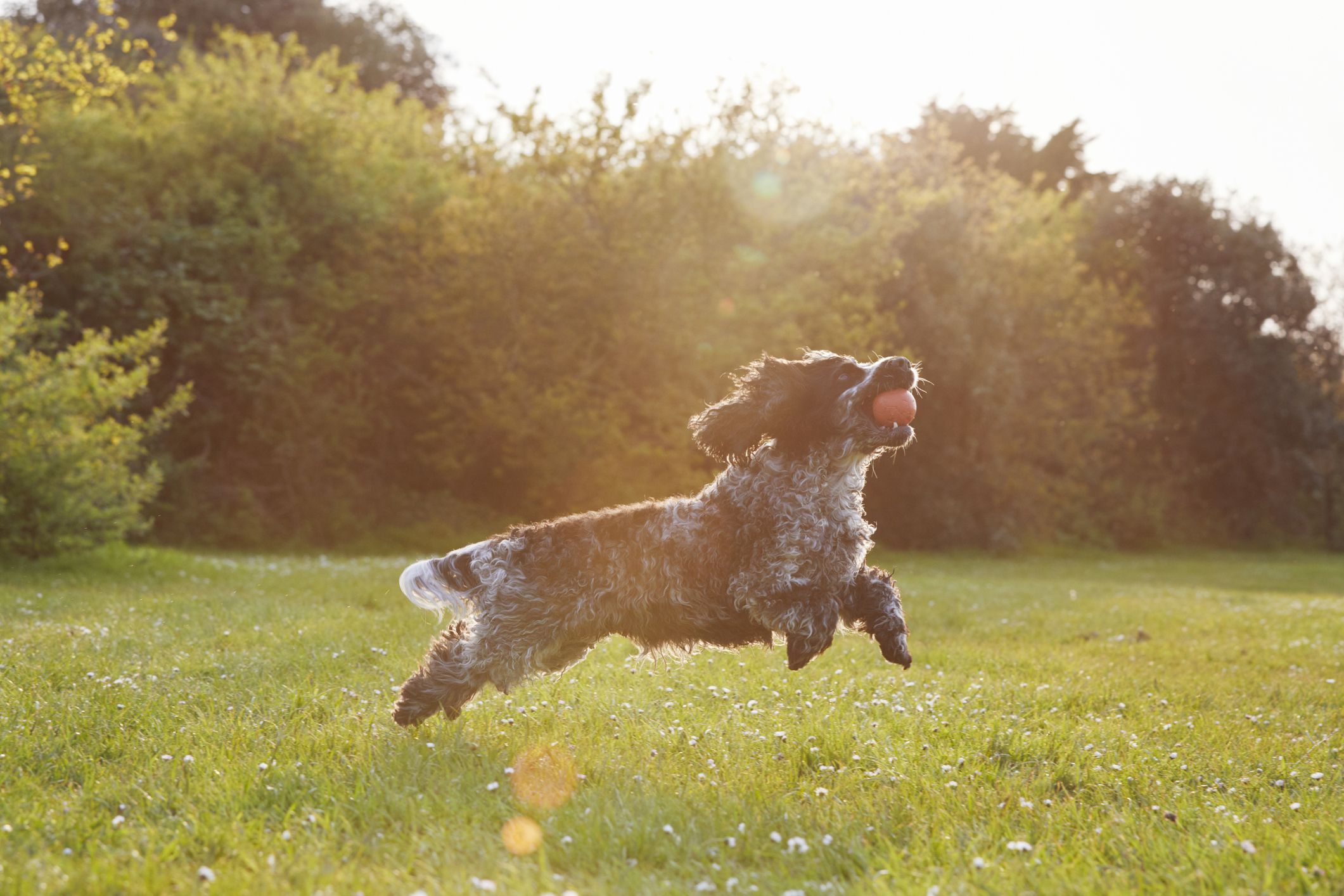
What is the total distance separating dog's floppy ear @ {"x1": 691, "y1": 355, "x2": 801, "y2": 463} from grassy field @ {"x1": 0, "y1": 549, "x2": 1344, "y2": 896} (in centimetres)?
163

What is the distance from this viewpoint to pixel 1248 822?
442cm

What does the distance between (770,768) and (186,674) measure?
169 inches

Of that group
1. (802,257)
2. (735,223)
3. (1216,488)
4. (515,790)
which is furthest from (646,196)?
(1216,488)

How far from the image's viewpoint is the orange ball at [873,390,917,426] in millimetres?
5953

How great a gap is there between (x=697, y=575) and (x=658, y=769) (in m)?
1.13

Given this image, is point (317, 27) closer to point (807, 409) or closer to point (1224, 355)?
point (1224, 355)

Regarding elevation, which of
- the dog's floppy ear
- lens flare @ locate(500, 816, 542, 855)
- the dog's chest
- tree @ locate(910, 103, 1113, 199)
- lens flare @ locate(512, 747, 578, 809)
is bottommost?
lens flare @ locate(512, 747, 578, 809)

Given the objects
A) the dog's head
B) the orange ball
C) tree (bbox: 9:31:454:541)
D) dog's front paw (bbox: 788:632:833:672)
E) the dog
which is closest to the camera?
dog's front paw (bbox: 788:632:833:672)

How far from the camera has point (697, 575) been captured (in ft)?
19.3

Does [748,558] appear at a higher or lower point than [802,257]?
lower

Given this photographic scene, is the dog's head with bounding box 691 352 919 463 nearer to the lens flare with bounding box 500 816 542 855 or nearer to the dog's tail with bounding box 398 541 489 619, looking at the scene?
the dog's tail with bounding box 398 541 489 619

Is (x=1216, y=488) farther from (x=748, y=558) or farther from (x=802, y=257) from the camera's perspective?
(x=748, y=558)

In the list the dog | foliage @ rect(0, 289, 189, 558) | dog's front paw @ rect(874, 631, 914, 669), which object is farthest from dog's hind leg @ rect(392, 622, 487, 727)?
foliage @ rect(0, 289, 189, 558)

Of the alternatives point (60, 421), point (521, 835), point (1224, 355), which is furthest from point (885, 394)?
point (1224, 355)
